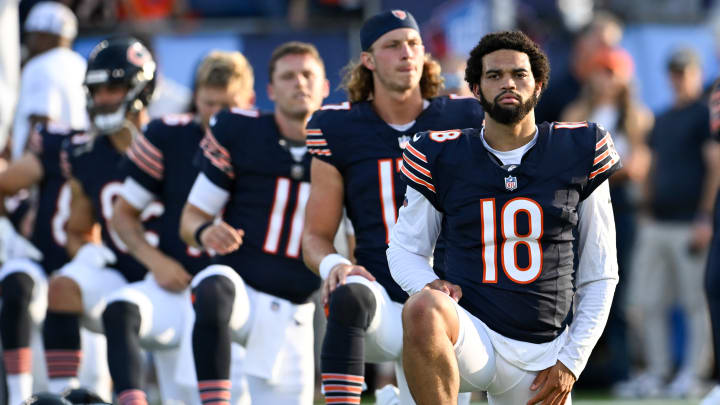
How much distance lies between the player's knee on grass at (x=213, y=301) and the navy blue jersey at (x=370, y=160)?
1.80 feet

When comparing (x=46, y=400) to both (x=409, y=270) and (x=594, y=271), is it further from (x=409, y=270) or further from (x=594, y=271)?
(x=594, y=271)

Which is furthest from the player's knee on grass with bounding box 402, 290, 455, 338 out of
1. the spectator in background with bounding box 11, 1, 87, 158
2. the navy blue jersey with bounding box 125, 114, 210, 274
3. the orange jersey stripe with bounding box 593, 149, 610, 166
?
the spectator in background with bounding box 11, 1, 87, 158

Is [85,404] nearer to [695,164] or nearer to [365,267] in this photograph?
[365,267]

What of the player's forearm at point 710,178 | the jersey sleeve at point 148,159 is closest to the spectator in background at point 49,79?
the jersey sleeve at point 148,159

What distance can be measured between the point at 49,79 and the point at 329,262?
139 inches

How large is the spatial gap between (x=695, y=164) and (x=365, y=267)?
4556mm

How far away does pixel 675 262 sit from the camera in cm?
921

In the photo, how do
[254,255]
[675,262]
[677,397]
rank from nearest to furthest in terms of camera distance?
[254,255] → [677,397] → [675,262]

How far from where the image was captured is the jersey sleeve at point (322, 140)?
5.18 m

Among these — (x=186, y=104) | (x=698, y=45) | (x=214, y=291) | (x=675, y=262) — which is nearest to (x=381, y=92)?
(x=214, y=291)

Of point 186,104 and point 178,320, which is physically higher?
point 186,104

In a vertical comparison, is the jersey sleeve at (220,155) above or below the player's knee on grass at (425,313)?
above

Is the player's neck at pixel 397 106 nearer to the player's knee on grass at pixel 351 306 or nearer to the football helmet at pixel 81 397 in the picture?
the player's knee on grass at pixel 351 306

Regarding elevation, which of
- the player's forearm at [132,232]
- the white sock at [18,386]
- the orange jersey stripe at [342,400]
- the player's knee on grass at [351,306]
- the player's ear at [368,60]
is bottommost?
the white sock at [18,386]
